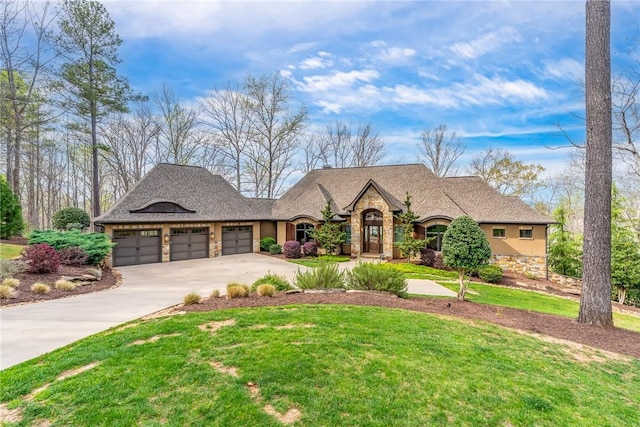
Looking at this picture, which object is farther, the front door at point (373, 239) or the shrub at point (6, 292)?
the front door at point (373, 239)

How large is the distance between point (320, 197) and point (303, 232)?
3.12 metres

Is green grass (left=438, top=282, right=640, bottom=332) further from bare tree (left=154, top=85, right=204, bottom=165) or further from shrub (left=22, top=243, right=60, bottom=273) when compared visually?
bare tree (left=154, top=85, right=204, bottom=165)

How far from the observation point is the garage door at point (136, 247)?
1752 centimetres

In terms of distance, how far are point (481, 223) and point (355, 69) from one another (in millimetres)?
12473

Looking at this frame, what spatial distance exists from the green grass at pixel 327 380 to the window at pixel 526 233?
15.2 m

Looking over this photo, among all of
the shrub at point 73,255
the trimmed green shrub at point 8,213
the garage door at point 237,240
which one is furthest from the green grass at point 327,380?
the trimmed green shrub at point 8,213

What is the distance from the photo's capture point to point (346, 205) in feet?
78.4

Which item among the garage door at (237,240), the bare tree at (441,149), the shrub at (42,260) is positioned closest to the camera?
the shrub at (42,260)

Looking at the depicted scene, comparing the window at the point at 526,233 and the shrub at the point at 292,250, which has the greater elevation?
the window at the point at 526,233

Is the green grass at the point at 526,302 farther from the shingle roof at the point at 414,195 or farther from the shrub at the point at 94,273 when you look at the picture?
the shrub at the point at 94,273

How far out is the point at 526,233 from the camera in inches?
754

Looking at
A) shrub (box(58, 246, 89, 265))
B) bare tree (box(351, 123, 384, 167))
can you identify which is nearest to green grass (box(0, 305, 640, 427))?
shrub (box(58, 246, 89, 265))

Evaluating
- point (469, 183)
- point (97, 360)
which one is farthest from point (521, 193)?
point (97, 360)

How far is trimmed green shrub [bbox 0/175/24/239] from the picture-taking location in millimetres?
18703
